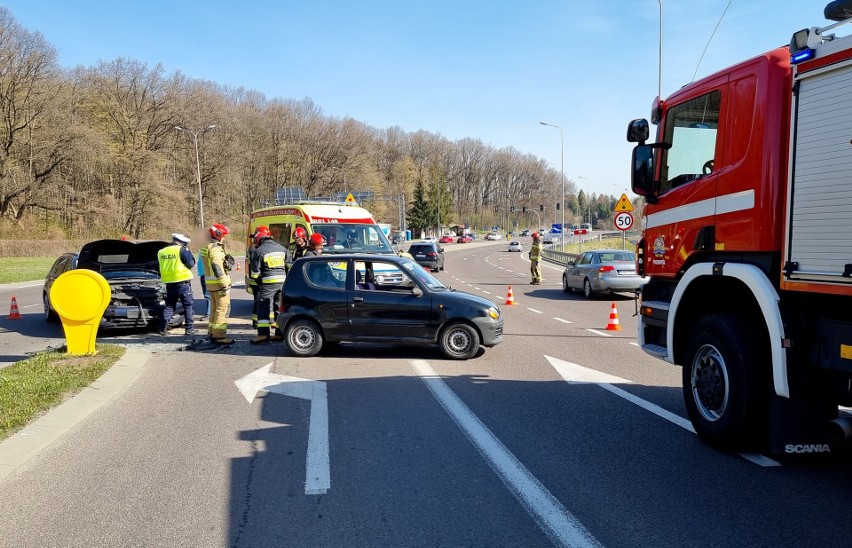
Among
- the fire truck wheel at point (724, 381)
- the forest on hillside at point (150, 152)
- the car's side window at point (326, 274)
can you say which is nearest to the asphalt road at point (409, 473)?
the fire truck wheel at point (724, 381)

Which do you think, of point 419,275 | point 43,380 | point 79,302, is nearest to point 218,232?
point 79,302

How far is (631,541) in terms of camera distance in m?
3.37

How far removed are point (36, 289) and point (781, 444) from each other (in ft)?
87.4

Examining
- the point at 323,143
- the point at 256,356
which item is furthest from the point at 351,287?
the point at 323,143

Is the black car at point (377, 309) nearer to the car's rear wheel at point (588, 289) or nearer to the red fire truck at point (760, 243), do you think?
the red fire truck at point (760, 243)

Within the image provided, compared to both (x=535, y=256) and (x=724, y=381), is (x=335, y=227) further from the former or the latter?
(x=535, y=256)

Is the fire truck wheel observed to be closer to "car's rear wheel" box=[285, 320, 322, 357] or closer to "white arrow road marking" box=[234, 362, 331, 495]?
"white arrow road marking" box=[234, 362, 331, 495]

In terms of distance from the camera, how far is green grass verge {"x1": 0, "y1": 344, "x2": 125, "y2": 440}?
5.74m

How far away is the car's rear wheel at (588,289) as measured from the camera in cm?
1798

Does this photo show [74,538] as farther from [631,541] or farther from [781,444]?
[781,444]

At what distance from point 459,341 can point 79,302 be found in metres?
5.31

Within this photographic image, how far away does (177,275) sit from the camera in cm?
1076

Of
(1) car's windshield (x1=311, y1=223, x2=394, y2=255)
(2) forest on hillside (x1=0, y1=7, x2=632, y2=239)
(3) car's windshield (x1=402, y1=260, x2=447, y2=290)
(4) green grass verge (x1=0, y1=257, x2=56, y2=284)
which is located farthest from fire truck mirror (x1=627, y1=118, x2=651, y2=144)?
(2) forest on hillside (x1=0, y1=7, x2=632, y2=239)

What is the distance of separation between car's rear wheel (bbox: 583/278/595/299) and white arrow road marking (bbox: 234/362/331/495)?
1168cm
